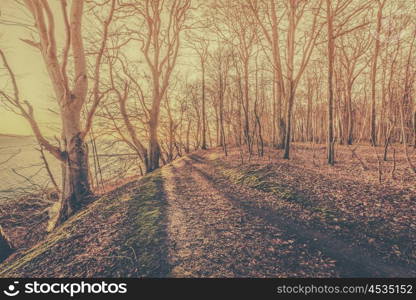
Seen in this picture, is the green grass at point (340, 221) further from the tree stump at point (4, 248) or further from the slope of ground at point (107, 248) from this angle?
the tree stump at point (4, 248)

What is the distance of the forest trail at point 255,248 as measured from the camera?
107 inches

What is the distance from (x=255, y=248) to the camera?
10.6 ft

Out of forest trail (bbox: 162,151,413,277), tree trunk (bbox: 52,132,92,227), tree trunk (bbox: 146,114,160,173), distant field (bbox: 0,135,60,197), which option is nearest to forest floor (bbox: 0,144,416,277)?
forest trail (bbox: 162,151,413,277)

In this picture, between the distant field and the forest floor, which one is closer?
the forest floor

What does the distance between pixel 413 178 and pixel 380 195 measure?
1.64 m

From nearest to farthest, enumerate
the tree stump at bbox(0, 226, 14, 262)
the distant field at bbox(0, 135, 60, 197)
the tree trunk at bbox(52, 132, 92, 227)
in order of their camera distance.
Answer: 1. the tree stump at bbox(0, 226, 14, 262)
2. the distant field at bbox(0, 135, 60, 197)
3. the tree trunk at bbox(52, 132, 92, 227)

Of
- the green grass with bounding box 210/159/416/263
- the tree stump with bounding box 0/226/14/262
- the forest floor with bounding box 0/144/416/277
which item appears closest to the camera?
the forest floor with bounding box 0/144/416/277

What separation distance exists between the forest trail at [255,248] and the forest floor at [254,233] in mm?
16

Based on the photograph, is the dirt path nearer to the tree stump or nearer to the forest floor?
the forest floor

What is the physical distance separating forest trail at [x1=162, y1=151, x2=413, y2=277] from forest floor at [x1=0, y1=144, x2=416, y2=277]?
0.02 m

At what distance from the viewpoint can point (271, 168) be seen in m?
7.42

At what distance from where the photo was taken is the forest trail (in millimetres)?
2715

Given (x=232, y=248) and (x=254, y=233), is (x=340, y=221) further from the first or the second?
(x=232, y=248)

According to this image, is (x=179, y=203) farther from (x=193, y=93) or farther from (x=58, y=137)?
(x=193, y=93)
